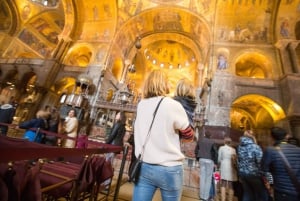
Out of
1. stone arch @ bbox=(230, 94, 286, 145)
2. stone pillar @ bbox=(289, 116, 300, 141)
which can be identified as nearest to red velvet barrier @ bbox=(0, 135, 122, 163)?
stone pillar @ bbox=(289, 116, 300, 141)

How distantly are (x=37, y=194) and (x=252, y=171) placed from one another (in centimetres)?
351

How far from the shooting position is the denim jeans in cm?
407

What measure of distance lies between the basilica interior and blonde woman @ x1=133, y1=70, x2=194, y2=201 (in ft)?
31.9

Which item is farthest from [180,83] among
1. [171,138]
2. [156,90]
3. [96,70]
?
[96,70]

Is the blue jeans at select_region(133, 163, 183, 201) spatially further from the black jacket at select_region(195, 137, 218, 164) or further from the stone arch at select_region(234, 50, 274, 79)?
the stone arch at select_region(234, 50, 274, 79)

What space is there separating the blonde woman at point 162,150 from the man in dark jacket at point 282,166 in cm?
151

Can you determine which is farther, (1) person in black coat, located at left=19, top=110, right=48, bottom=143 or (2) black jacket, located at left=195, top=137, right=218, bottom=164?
(2) black jacket, located at left=195, top=137, right=218, bottom=164

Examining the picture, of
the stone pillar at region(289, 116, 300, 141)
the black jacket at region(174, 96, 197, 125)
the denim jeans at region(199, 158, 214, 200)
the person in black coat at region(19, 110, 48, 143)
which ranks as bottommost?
the denim jeans at region(199, 158, 214, 200)

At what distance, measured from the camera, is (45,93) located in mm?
13336

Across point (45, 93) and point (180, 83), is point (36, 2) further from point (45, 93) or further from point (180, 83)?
point (180, 83)

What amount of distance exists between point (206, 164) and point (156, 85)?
11.2ft

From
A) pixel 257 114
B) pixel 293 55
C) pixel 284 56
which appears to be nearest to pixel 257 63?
pixel 284 56

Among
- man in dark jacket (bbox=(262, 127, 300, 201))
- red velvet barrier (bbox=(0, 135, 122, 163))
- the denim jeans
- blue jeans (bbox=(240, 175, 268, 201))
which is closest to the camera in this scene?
red velvet barrier (bbox=(0, 135, 122, 163))

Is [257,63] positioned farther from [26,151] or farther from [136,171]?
[26,151]
